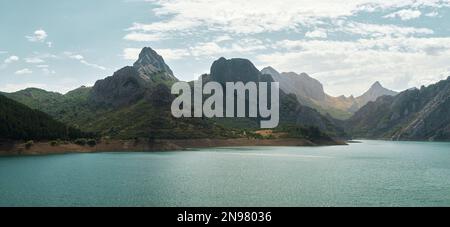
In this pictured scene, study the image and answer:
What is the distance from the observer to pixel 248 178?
364ft

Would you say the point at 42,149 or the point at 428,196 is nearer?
the point at 428,196

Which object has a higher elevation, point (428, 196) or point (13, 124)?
point (13, 124)

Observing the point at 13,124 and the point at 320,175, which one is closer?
the point at 320,175
